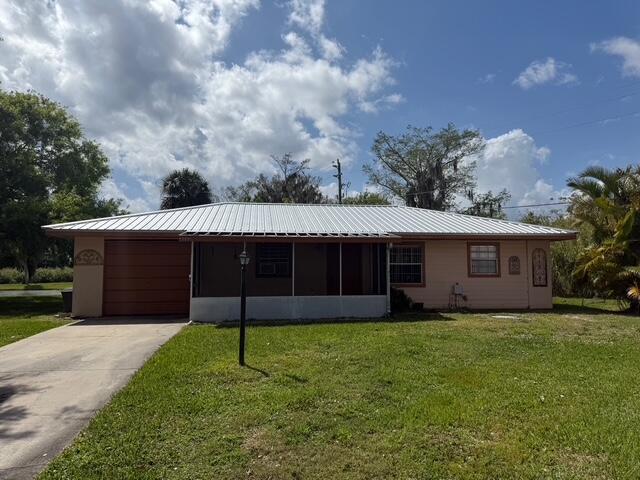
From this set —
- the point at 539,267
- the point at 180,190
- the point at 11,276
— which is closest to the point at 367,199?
the point at 180,190

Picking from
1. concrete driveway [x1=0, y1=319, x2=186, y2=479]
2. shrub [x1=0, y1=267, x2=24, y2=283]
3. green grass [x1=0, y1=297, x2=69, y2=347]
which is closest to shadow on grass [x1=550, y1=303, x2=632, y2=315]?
concrete driveway [x1=0, y1=319, x2=186, y2=479]

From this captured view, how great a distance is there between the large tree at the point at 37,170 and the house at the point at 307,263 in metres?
6.09

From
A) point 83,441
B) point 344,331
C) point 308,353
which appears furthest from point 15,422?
point 344,331

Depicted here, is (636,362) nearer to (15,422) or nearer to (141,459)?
(141,459)

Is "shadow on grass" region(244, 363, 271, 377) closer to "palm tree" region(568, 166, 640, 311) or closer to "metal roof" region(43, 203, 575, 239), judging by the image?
"metal roof" region(43, 203, 575, 239)

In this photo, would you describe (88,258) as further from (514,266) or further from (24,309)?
(514,266)

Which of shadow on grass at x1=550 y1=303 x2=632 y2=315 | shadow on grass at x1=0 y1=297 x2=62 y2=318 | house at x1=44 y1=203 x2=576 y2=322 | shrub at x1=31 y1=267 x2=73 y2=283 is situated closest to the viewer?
house at x1=44 y1=203 x2=576 y2=322

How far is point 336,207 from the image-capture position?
18594mm

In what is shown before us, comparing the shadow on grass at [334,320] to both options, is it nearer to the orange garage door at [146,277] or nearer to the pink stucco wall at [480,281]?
the pink stucco wall at [480,281]

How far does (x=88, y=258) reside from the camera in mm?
13398

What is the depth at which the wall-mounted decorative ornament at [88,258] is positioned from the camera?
13.4 m

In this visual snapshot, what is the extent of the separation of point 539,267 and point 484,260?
6.05 ft

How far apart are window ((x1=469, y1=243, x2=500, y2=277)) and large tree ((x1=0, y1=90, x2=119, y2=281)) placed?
15.1 m

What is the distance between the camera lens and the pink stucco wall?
14828mm
